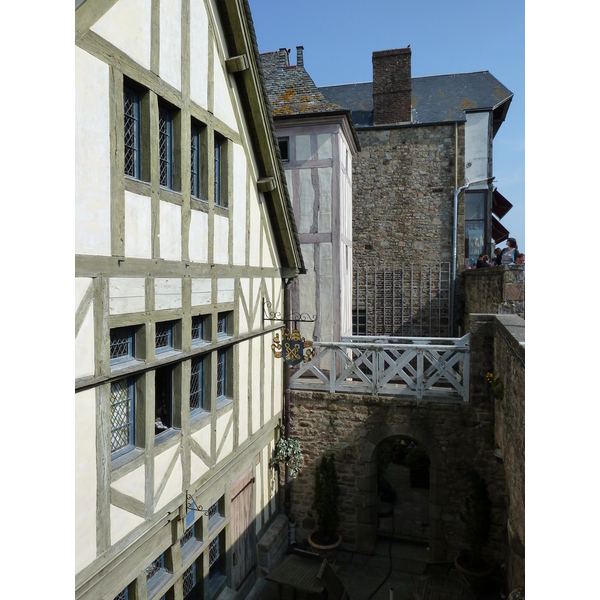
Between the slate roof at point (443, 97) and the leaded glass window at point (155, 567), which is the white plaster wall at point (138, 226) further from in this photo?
the slate roof at point (443, 97)

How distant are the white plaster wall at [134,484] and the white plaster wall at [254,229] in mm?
3154

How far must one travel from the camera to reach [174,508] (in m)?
4.68

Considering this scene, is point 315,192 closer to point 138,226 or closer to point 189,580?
point 138,226

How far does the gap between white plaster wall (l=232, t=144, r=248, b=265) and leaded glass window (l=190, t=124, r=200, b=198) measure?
0.79 m

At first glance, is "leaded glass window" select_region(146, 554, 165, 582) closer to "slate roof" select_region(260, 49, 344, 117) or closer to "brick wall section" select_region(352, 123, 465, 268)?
"slate roof" select_region(260, 49, 344, 117)

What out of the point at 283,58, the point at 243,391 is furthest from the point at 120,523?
the point at 283,58

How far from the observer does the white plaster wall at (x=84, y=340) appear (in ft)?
10.9

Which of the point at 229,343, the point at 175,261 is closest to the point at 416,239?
Answer: the point at 229,343

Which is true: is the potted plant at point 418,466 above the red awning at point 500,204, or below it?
below

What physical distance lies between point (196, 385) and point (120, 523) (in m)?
1.75

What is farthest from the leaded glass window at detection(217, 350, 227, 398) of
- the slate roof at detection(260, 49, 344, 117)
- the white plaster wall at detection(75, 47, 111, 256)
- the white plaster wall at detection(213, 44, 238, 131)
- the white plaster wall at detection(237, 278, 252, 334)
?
the slate roof at detection(260, 49, 344, 117)

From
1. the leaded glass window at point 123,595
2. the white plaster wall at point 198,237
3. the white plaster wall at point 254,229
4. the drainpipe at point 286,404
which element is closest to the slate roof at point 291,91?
the white plaster wall at point 254,229

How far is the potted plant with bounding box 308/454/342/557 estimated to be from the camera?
8.02 m
